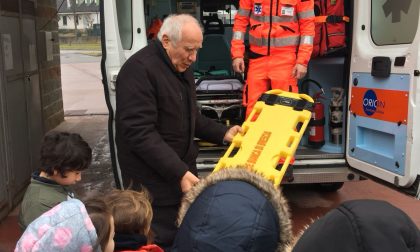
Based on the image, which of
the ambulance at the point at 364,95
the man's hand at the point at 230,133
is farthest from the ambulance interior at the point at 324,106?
the man's hand at the point at 230,133

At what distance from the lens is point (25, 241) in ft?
5.16

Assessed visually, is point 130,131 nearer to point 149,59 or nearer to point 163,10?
point 149,59

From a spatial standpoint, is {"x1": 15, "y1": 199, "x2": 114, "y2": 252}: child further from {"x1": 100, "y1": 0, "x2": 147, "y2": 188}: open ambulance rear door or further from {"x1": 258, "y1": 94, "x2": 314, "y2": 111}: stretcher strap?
{"x1": 100, "y1": 0, "x2": 147, "y2": 188}: open ambulance rear door

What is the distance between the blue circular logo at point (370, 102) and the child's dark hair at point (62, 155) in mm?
2315

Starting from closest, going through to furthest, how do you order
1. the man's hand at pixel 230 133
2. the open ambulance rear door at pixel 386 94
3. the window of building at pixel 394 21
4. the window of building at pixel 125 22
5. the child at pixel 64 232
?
1. the child at pixel 64 232
2. the man's hand at pixel 230 133
3. the open ambulance rear door at pixel 386 94
4. the window of building at pixel 394 21
5. the window of building at pixel 125 22

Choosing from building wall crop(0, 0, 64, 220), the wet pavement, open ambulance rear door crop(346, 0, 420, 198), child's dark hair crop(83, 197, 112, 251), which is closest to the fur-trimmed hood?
child's dark hair crop(83, 197, 112, 251)

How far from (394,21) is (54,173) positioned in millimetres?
2811

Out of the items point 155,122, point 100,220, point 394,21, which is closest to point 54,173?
point 155,122

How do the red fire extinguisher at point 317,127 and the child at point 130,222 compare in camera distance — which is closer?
the child at point 130,222

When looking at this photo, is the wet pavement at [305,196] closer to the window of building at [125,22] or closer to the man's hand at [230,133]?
the man's hand at [230,133]

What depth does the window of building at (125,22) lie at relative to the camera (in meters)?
3.99

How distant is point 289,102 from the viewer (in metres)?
3.20

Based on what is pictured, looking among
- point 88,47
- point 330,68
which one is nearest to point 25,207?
point 330,68

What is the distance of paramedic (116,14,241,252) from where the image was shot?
2.59 meters
